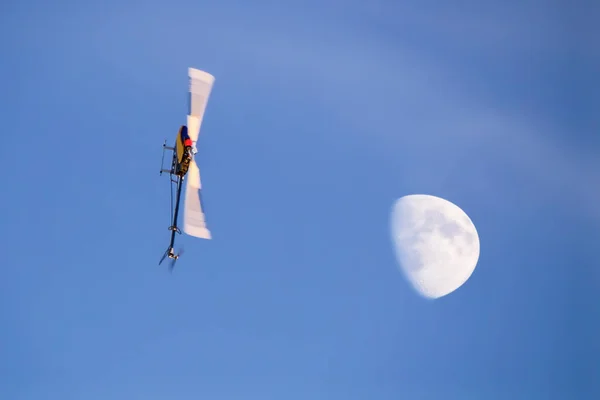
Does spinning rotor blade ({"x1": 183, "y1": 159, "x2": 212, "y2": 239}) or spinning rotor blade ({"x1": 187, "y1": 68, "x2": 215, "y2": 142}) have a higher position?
spinning rotor blade ({"x1": 187, "y1": 68, "x2": 215, "y2": 142})

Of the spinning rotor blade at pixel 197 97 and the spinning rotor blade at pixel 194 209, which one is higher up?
the spinning rotor blade at pixel 197 97

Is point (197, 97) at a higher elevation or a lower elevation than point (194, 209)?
higher

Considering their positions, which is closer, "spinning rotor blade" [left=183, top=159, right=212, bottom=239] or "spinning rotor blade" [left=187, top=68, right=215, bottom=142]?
"spinning rotor blade" [left=183, top=159, right=212, bottom=239]

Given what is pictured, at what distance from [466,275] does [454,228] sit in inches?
128

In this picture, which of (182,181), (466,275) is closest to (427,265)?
(466,275)

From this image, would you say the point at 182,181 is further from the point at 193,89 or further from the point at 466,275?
the point at 466,275

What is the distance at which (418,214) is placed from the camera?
5275 centimetres

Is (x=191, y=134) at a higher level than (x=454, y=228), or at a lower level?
lower

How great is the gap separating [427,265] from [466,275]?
3.43m

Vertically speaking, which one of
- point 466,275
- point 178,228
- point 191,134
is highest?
point 466,275

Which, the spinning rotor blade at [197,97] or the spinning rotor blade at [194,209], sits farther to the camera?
the spinning rotor blade at [197,97]

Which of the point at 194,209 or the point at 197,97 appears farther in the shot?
the point at 197,97

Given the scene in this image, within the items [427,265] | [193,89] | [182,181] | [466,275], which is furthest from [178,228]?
[466,275]

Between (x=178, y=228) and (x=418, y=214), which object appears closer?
(x=178, y=228)
